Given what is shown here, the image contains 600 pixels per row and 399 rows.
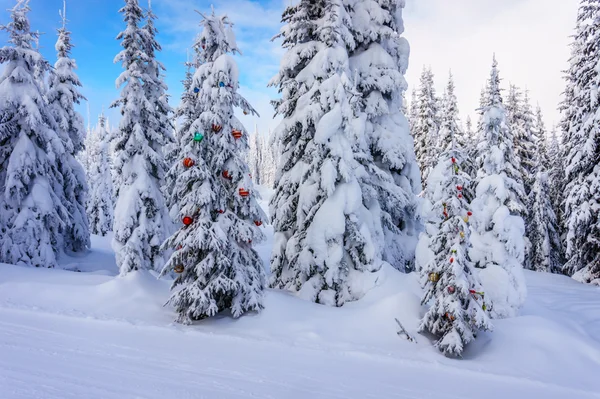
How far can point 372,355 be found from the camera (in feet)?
30.3

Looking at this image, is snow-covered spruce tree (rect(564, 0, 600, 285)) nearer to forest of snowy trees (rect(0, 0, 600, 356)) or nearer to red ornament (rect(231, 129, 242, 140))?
forest of snowy trees (rect(0, 0, 600, 356))

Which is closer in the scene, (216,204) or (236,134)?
(216,204)

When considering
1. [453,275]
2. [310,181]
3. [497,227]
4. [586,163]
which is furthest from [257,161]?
[453,275]

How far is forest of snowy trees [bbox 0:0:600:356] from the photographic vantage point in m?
11.0

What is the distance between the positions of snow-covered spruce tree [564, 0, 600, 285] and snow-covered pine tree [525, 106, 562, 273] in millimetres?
8638

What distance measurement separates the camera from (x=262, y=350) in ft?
29.2

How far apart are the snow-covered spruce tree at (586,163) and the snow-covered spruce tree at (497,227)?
8.96m

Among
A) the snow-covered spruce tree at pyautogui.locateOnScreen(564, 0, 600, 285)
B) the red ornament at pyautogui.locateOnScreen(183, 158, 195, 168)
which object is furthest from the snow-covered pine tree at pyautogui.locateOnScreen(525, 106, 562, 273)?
the red ornament at pyautogui.locateOnScreen(183, 158, 195, 168)

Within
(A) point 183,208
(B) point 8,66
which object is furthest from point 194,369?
(B) point 8,66

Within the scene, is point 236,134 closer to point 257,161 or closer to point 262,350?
point 262,350

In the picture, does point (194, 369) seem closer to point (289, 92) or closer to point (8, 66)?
point (289, 92)

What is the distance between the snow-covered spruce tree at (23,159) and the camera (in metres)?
16.3

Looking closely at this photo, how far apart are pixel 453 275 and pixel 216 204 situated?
7119mm

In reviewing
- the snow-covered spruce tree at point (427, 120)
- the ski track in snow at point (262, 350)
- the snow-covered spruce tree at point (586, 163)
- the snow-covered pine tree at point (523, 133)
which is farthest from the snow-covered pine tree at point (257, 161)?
the ski track in snow at point (262, 350)
